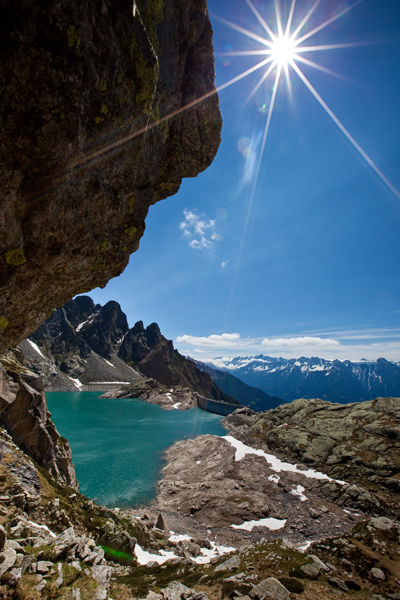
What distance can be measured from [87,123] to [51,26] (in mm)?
2770

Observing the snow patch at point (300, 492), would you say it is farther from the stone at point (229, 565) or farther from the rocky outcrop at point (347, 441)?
the stone at point (229, 565)

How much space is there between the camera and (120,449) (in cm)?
6034

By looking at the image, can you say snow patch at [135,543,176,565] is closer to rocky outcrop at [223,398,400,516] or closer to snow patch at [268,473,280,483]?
snow patch at [268,473,280,483]

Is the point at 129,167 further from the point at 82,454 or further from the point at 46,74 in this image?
the point at 82,454

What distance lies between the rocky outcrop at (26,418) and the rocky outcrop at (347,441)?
38848 mm

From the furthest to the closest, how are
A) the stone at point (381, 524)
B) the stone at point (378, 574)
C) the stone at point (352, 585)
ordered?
the stone at point (381, 524), the stone at point (378, 574), the stone at point (352, 585)

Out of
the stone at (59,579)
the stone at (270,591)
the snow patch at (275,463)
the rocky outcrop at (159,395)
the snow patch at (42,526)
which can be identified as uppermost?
the stone at (59,579)

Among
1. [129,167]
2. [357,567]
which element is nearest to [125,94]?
[129,167]

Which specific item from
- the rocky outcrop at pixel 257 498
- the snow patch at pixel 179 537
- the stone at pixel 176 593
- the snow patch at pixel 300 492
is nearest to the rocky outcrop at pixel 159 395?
the rocky outcrop at pixel 257 498

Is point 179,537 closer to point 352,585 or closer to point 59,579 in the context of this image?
point 352,585

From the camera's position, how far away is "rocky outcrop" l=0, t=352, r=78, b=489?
20.7 m

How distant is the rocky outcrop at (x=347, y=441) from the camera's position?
126ft

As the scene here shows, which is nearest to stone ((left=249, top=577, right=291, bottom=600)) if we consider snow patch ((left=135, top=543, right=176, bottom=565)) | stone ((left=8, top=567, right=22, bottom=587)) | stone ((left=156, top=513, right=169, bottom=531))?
stone ((left=8, top=567, right=22, bottom=587))

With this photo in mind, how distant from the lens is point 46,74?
764cm
